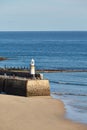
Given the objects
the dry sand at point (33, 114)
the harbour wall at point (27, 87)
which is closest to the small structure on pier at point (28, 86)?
the harbour wall at point (27, 87)

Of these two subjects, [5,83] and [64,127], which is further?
[5,83]

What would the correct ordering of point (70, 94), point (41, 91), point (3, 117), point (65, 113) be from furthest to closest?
1. point (70, 94)
2. point (41, 91)
3. point (65, 113)
4. point (3, 117)

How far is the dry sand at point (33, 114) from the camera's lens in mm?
22828

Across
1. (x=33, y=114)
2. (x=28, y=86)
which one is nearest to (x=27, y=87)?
(x=28, y=86)

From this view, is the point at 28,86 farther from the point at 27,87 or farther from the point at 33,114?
the point at 33,114

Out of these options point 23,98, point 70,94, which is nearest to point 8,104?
point 23,98

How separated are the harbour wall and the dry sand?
0.68m

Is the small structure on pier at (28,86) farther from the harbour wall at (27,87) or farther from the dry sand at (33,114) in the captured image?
the dry sand at (33,114)

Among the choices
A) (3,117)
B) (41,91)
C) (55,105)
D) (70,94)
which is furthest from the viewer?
(70,94)

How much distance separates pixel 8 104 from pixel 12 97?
291cm

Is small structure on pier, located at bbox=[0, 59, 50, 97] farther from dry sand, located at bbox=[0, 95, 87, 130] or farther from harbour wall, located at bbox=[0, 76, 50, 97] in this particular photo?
dry sand, located at bbox=[0, 95, 87, 130]

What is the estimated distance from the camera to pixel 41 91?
105ft

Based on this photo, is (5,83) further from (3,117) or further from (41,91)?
(3,117)

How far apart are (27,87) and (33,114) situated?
5.81 metres
